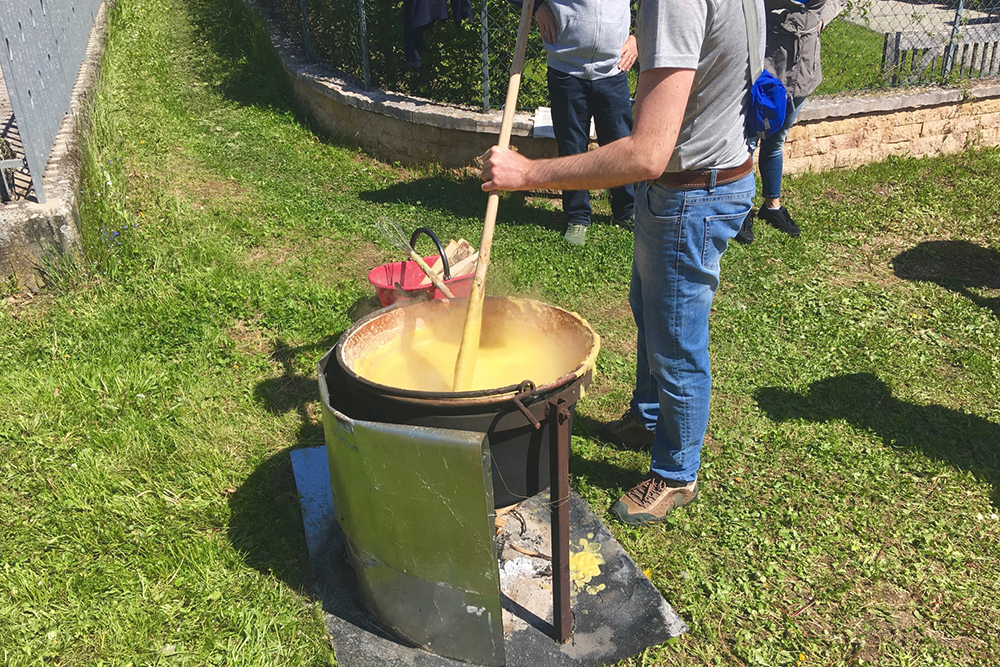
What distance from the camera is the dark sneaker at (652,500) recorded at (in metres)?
3.26

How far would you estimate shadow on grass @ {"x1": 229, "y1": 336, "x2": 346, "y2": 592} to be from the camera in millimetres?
3068

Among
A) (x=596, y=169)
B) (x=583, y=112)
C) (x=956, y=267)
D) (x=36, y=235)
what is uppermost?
(x=596, y=169)

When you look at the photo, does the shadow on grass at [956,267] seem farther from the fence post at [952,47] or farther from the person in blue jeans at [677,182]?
the person in blue jeans at [677,182]

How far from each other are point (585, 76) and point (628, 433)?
9.59 feet

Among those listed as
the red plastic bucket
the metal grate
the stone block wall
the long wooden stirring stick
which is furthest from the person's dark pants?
the metal grate

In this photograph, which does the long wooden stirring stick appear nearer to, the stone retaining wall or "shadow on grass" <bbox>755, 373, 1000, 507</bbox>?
"shadow on grass" <bbox>755, 373, 1000, 507</bbox>

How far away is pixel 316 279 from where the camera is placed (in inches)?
202

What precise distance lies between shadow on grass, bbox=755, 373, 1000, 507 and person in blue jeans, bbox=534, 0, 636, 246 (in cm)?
210

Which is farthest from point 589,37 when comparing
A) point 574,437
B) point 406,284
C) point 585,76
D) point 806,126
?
point 574,437

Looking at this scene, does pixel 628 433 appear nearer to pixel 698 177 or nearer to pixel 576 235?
pixel 698 177

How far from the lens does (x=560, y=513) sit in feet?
8.48

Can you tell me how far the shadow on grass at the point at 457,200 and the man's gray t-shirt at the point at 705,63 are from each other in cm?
343

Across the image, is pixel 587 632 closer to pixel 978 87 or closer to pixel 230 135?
pixel 230 135

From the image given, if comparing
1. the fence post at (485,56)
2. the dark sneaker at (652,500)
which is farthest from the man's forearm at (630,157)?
the fence post at (485,56)
